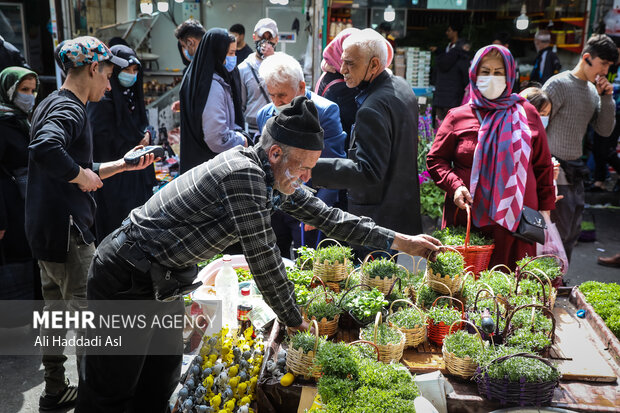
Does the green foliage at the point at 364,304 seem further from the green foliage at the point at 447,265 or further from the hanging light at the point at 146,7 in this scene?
the hanging light at the point at 146,7

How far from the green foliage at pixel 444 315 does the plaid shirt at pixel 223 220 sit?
2.07 ft

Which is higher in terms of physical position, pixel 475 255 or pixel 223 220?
pixel 223 220

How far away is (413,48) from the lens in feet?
27.1

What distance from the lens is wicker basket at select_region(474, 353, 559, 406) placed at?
2057 millimetres

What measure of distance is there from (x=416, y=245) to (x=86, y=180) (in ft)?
5.83

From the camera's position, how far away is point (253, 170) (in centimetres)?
205

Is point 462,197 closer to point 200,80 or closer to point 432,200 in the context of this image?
point 200,80

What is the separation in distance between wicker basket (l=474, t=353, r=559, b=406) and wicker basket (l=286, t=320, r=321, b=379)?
0.66 m

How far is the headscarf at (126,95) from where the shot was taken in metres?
4.54

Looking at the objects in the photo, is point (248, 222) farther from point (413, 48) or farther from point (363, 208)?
point (413, 48)

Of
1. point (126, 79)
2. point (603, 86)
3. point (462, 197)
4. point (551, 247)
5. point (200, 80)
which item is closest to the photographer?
point (462, 197)

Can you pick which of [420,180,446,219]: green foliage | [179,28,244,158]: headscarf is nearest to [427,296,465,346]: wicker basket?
[179,28,244,158]: headscarf

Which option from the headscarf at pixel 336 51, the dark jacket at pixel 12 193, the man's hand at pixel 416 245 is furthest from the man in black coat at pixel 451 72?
the dark jacket at pixel 12 193

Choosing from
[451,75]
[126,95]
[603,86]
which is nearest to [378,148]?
[126,95]
